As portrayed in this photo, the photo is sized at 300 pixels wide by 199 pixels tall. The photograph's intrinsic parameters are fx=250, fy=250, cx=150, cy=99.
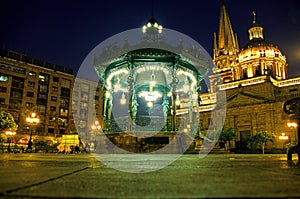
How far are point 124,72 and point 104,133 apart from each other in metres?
5.60

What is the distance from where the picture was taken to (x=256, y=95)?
50062 mm

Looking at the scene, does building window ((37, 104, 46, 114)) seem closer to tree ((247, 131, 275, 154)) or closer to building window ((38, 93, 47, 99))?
building window ((38, 93, 47, 99))

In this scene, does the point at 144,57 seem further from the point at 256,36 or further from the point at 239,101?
the point at 256,36

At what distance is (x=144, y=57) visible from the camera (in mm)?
18516

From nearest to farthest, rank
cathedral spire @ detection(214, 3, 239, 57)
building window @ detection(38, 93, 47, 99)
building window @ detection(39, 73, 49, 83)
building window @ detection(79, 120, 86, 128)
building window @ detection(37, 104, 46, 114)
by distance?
building window @ detection(37, 104, 46, 114) → building window @ detection(38, 93, 47, 99) → building window @ detection(39, 73, 49, 83) → building window @ detection(79, 120, 86, 128) → cathedral spire @ detection(214, 3, 239, 57)

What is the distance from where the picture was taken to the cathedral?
47.0 metres

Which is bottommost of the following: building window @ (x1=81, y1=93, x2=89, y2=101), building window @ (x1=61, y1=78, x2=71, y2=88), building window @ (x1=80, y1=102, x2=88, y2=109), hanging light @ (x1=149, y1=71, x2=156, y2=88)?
hanging light @ (x1=149, y1=71, x2=156, y2=88)

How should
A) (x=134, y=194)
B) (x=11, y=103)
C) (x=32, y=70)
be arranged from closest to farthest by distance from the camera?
(x=134, y=194) → (x=11, y=103) → (x=32, y=70)

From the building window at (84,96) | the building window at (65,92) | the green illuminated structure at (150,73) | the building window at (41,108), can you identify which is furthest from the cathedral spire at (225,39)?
the green illuminated structure at (150,73)

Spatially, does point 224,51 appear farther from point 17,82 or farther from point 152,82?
point 152,82

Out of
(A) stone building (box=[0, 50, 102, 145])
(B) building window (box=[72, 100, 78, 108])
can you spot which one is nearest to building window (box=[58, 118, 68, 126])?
(A) stone building (box=[0, 50, 102, 145])

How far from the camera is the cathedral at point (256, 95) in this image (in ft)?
154

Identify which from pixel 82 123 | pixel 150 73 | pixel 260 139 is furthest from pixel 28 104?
pixel 260 139

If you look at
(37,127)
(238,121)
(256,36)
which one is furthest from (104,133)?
(256,36)
